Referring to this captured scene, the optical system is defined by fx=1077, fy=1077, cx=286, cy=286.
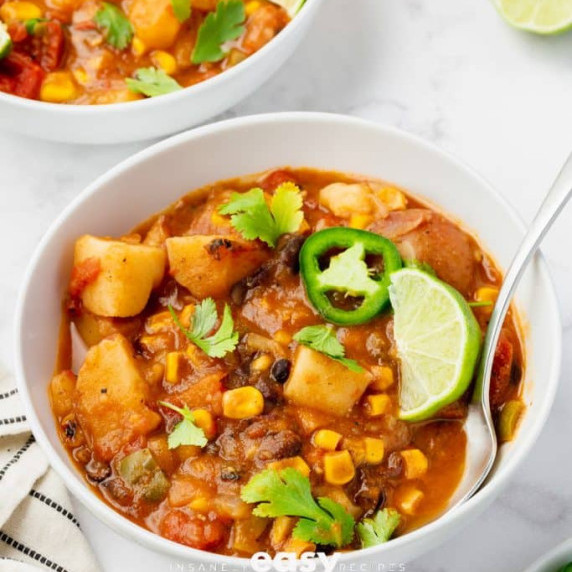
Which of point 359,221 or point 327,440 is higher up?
point 359,221

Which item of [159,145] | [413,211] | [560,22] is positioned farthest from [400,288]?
[560,22]

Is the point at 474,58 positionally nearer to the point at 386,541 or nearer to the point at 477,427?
the point at 477,427

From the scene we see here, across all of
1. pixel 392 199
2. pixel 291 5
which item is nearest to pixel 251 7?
pixel 291 5

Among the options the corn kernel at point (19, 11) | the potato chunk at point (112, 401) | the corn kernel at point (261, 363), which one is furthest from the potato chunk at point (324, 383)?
the corn kernel at point (19, 11)

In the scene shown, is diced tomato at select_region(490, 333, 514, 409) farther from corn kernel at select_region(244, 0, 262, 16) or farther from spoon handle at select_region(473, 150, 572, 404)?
corn kernel at select_region(244, 0, 262, 16)

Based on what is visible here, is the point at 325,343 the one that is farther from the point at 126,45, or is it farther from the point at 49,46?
the point at 49,46

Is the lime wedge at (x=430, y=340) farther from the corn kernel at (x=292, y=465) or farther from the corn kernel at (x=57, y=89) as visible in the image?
the corn kernel at (x=57, y=89)

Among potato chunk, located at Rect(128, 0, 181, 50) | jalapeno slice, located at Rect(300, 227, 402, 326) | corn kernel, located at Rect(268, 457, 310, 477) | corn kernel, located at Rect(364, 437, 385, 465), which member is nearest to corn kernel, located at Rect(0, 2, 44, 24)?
potato chunk, located at Rect(128, 0, 181, 50)
